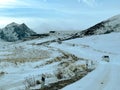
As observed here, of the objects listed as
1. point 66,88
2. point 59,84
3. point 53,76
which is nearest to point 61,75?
point 53,76

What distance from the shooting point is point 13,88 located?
19.8 m

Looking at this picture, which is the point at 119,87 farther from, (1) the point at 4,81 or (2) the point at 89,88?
(1) the point at 4,81

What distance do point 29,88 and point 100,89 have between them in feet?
12.6

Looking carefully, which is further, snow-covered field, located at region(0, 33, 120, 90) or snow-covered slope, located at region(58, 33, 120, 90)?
snow-covered field, located at region(0, 33, 120, 90)

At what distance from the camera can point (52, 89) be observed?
1927 cm

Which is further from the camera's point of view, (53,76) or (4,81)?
(53,76)

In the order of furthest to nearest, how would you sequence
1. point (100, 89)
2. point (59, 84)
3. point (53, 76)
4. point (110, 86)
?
point (53, 76) → point (59, 84) → point (110, 86) → point (100, 89)

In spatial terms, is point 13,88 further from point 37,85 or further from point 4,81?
point 4,81

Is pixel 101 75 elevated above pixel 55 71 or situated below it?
below

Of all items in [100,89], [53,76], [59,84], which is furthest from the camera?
[53,76]

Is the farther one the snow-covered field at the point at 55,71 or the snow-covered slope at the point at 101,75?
the snow-covered field at the point at 55,71

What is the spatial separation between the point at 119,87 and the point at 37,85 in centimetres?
482

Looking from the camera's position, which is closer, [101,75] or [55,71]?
[101,75]

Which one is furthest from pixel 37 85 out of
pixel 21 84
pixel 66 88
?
pixel 66 88
